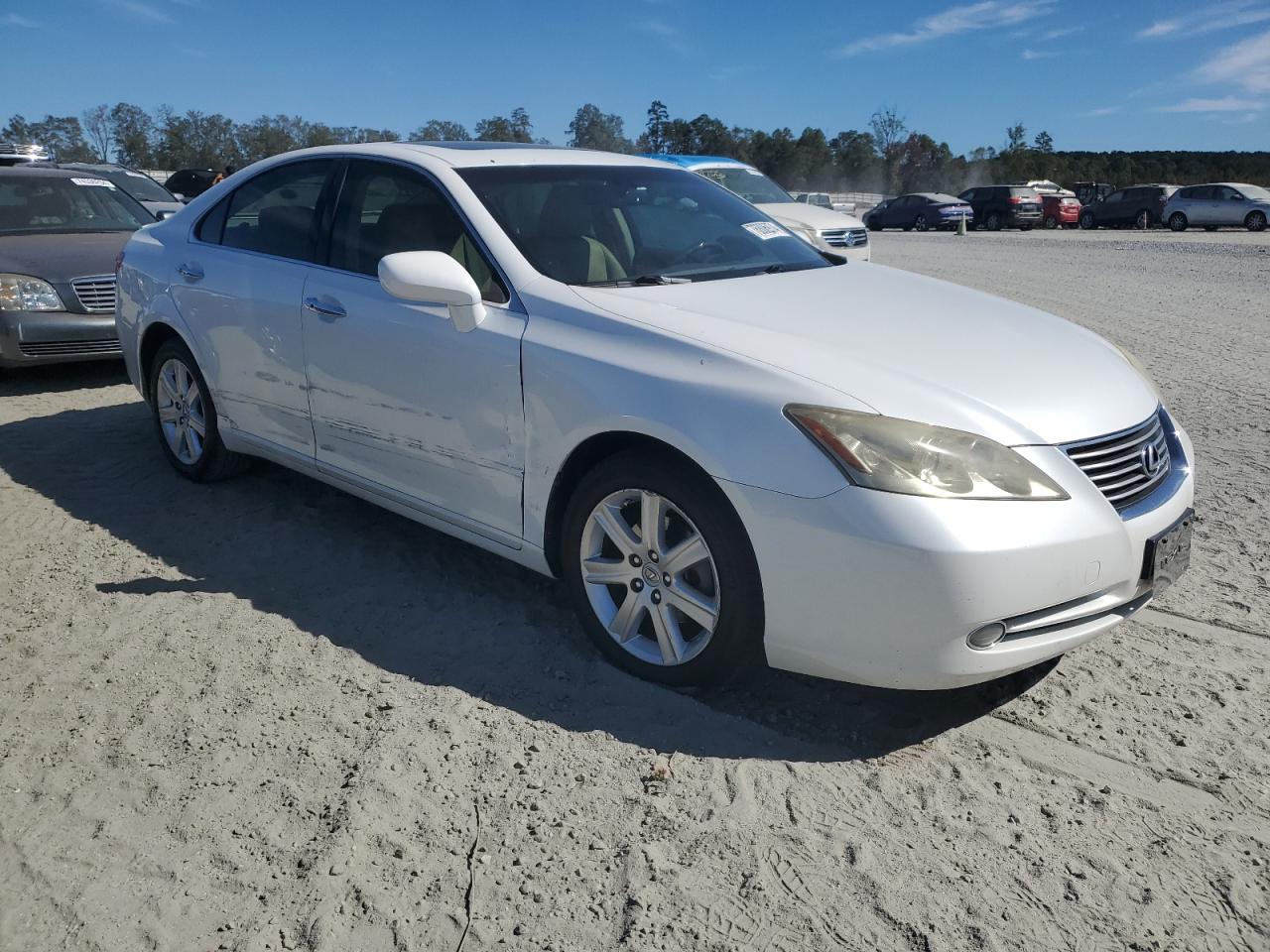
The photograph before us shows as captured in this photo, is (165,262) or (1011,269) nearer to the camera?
(165,262)

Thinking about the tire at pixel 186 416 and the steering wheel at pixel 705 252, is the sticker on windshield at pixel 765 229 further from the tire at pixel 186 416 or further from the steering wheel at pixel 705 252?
the tire at pixel 186 416

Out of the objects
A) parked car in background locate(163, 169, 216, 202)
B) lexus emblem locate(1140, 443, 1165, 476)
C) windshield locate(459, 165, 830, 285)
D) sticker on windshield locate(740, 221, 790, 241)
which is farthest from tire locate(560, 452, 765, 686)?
parked car in background locate(163, 169, 216, 202)

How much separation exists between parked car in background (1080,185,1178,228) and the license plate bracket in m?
35.3

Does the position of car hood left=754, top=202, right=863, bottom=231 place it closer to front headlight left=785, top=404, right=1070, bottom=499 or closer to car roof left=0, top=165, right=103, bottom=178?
car roof left=0, top=165, right=103, bottom=178

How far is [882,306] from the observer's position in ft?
12.2

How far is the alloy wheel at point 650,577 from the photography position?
3.22 m

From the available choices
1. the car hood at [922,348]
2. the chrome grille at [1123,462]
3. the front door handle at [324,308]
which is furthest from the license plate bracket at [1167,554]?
the front door handle at [324,308]

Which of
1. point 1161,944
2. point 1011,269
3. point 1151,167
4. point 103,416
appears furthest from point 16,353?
point 1151,167

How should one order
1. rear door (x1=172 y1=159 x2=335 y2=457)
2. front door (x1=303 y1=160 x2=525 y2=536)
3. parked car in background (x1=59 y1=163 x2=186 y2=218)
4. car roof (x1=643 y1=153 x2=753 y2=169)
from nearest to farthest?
front door (x1=303 y1=160 x2=525 y2=536), rear door (x1=172 y1=159 x2=335 y2=457), parked car in background (x1=59 y1=163 x2=186 y2=218), car roof (x1=643 y1=153 x2=753 y2=169)

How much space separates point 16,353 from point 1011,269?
15523mm

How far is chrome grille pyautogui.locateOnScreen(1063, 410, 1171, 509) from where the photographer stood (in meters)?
2.99

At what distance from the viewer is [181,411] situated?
543 cm

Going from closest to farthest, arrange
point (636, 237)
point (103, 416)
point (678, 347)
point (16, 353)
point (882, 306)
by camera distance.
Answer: point (678, 347) < point (882, 306) < point (636, 237) < point (103, 416) < point (16, 353)

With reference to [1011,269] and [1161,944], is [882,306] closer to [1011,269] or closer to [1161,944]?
[1161,944]
